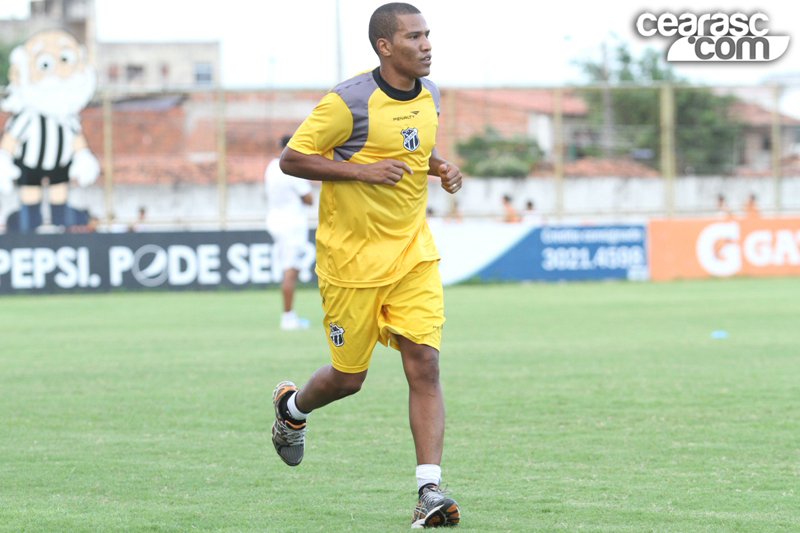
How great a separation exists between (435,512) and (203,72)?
66.4 m

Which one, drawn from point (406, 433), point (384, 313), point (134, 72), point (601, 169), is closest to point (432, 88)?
point (384, 313)

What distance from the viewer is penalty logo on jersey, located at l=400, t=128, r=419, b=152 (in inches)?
186

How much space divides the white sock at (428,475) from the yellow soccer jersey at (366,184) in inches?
30.8

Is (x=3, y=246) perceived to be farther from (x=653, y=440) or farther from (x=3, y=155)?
(x=653, y=440)

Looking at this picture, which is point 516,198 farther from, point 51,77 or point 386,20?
point 386,20

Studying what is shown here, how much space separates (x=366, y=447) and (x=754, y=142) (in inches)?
945

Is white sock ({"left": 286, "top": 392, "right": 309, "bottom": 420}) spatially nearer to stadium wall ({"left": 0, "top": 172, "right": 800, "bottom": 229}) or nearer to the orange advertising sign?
the orange advertising sign

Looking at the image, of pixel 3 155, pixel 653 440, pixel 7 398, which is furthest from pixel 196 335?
pixel 3 155

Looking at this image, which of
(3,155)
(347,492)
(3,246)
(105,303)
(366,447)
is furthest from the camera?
(3,155)

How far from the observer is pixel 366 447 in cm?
594

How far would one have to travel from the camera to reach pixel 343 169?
4621mm

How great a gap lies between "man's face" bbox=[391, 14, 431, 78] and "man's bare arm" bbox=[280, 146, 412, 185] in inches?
15.8

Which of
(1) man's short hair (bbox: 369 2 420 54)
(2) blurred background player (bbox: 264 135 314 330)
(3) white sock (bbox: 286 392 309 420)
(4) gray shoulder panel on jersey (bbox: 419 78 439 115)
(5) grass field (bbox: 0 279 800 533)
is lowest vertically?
(5) grass field (bbox: 0 279 800 533)

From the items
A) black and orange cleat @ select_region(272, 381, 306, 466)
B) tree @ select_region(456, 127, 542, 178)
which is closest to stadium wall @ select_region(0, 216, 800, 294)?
tree @ select_region(456, 127, 542, 178)
